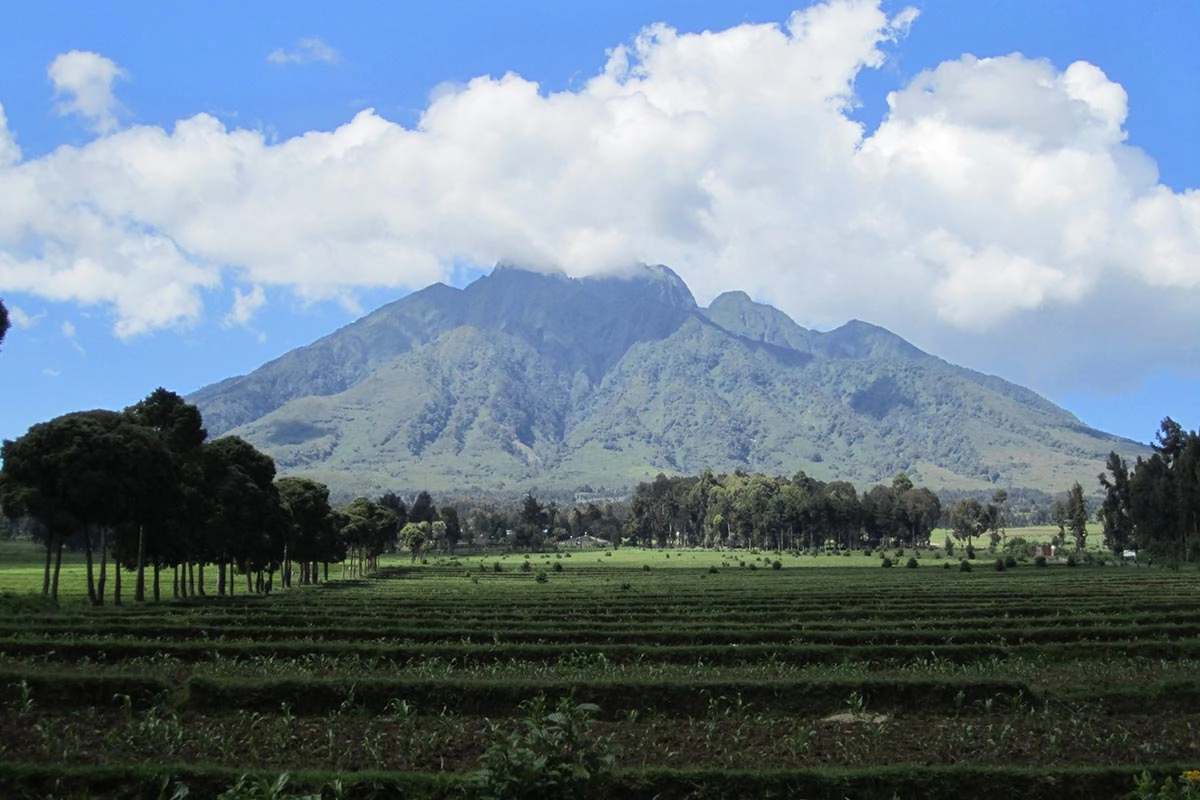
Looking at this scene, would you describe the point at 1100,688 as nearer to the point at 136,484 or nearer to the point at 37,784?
the point at 37,784

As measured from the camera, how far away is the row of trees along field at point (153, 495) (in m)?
40.3

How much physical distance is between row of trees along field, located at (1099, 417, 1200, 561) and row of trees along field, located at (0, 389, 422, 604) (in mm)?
90431

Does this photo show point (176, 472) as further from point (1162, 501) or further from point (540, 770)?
point (1162, 501)

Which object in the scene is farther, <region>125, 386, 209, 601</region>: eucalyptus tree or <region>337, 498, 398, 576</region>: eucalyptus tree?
<region>337, 498, 398, 576</region>: eucalyptus tree

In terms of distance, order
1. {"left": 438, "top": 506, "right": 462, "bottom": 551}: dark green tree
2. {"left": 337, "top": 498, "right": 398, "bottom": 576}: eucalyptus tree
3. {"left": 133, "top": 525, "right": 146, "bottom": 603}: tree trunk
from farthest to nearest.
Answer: {"left": 438, "top": 506, "right": 462, "bottom": 551}: dark green tree → {"left": 337, "top": 498, "right": 398, "bottom": 576}: eucalyptus tree → {"left": 133, "top": 525, "right": 146, "bottom": 603}: tree trunk

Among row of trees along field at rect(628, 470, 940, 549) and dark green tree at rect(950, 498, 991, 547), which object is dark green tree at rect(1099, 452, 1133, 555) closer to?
dark green tree at rect(950, 498, 991, 547)

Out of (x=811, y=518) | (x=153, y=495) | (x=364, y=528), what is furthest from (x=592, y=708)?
(x=811, y=518)

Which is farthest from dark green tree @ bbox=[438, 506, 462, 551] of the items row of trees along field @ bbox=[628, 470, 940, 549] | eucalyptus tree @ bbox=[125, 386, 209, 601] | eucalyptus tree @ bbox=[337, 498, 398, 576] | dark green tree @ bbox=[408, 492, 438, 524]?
eucalyptus tree @ bbox=[125, 386, 209, 601]

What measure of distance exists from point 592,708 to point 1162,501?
116 m

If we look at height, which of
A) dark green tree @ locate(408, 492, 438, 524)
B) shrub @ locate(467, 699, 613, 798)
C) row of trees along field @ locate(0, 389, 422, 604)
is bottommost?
dark green tree @ locate(408, 492, 438, 524)

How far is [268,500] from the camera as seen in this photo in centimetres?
5881

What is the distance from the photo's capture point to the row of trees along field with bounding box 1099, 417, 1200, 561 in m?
99.4

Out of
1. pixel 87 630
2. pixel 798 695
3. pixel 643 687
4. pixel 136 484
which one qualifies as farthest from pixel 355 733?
pixel 136 484

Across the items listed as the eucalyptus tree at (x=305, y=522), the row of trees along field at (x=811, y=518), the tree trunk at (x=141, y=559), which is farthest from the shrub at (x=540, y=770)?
the row of trees along field at (x=811, y=518)
